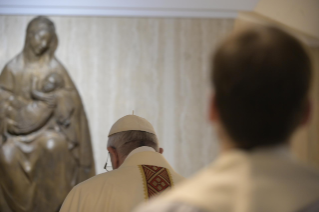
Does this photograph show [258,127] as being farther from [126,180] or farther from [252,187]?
[126,180]

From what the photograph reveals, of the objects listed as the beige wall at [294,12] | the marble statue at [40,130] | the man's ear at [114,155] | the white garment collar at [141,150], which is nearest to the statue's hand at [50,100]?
the marble statue at [40,130]

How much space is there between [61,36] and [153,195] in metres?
4.98

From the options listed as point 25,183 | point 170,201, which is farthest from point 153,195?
point 25,183

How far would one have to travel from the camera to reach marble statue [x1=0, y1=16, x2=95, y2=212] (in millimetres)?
6324

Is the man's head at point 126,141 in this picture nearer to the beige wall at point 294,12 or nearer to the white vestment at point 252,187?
the white vestment at point 252,187

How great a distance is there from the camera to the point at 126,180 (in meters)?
2.66

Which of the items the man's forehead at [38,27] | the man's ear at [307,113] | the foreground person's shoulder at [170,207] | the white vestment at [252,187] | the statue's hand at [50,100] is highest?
the man's forehead at [38,27]

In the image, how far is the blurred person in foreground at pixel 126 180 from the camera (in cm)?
260

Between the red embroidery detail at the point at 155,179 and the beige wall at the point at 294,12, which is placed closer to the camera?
the red embroidery detail at the point at 155,179

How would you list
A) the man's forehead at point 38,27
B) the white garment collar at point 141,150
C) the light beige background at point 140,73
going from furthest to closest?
the light beige background at point 140,73 → the man's forehead at point 38,27 → the white garment collar at point 141,150

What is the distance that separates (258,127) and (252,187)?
127 mm

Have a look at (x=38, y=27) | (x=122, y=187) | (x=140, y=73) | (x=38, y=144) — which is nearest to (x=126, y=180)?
(x=122, y=187)

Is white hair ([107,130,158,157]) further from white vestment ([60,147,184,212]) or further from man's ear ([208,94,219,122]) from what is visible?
man's ear ([208,94,219,122])

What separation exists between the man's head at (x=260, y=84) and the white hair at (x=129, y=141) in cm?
189
